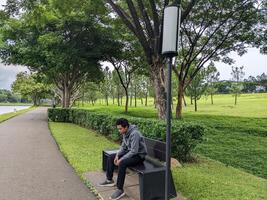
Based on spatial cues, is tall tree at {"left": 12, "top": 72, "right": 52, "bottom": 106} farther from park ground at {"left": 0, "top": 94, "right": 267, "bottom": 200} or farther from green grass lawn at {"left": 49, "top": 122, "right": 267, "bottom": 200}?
green grass lawn at {"left": 49, "top": 122, "right": 267, "bottom": 200}

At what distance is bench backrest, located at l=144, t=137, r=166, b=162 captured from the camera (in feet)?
18.7

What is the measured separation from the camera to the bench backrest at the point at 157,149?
18.7ft

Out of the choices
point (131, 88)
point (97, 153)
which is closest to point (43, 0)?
point (97, 153)

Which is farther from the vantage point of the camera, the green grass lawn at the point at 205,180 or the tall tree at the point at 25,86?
the tall tree at the point at 25,86

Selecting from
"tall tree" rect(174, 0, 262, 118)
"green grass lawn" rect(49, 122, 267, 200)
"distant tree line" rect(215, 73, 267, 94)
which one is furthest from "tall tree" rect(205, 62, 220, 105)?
"green grass lawn" rect(49, 122, 267, 200)

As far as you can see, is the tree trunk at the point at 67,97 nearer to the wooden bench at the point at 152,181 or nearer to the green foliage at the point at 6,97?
the wooden bench at the point at 152,181

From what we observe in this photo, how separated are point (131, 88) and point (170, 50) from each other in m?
49.8

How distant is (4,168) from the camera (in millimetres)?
7113

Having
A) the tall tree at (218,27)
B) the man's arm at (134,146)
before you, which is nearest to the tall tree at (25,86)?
the tall tree at (218,27)

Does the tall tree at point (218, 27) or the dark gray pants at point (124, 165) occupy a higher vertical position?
the tall tree at point (218, 27)

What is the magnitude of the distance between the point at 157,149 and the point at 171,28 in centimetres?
292

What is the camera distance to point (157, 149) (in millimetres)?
5973

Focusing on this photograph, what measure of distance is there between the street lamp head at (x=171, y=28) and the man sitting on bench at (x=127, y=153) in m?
1.93

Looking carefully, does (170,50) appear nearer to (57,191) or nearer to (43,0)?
(57,191)
